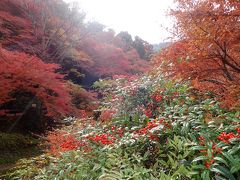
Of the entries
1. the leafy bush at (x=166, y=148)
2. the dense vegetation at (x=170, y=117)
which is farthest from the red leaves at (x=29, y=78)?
the leafy bush at (x=166, y=148)

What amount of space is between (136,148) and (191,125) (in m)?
0.85

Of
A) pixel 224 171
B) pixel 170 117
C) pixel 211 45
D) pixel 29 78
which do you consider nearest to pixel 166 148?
pixel 170 117

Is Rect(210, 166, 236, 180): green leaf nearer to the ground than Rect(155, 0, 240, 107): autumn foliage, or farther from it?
nearer to the ground

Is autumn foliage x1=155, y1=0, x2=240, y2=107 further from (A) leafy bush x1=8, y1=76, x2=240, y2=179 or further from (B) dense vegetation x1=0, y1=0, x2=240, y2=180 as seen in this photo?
(A) leafy bush x1=8, y1=76, x2=240, y2=179

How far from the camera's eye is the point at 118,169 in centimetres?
328

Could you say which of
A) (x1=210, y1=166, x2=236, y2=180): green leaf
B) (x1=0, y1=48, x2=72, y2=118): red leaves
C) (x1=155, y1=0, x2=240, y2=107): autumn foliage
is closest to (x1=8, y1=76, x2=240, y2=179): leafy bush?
(x1=210, y1=166, x2=236, y2=180): green leaf

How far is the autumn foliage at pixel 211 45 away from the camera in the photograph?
338cm

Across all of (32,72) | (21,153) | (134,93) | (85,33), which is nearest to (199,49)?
(134,93)

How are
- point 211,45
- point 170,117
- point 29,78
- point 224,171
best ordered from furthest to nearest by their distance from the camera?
1. point 29,78
2. point 170,117
3. point 211,45
4. point 224,171

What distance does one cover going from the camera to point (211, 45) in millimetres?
3434

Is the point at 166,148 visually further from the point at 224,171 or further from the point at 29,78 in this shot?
the point at 29,78

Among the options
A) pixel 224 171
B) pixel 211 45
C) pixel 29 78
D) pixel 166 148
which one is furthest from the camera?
pixel 29 78

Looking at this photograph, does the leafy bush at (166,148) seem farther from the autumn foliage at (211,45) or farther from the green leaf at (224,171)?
the autumn foliage at (211,45)

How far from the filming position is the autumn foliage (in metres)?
3.38
